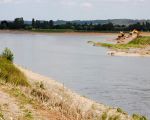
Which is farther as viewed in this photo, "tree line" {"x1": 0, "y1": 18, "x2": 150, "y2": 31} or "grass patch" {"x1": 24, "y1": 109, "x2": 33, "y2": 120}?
"tree line" {"x1": 0, "y1": 18, "x2": 150, "y2": 31}

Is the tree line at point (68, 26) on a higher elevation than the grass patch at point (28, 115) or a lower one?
lower

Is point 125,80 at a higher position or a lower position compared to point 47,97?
lower

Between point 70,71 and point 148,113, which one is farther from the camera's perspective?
point 70,71

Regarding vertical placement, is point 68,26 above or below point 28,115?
below

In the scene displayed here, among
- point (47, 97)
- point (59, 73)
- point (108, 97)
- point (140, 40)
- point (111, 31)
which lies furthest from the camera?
point (111, 31)

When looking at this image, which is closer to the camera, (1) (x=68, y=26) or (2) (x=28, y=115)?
(2) (x=28, y=115)

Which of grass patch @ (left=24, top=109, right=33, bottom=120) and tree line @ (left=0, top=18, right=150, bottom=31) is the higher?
grass patch @ (left=24, top=109, right=33, bottom=120)

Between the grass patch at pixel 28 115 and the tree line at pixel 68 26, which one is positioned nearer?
the grass patch at pixel 28 115

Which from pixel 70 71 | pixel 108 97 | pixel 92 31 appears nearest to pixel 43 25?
pixel 92 31

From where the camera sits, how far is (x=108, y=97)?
28.9m

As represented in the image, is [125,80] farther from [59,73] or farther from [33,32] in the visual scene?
[33,32]

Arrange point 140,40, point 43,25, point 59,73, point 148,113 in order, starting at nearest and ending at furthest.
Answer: point 148,113
point 59,73
point 140,40
point 43,25

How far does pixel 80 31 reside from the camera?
178 m

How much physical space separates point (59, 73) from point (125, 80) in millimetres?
6981
